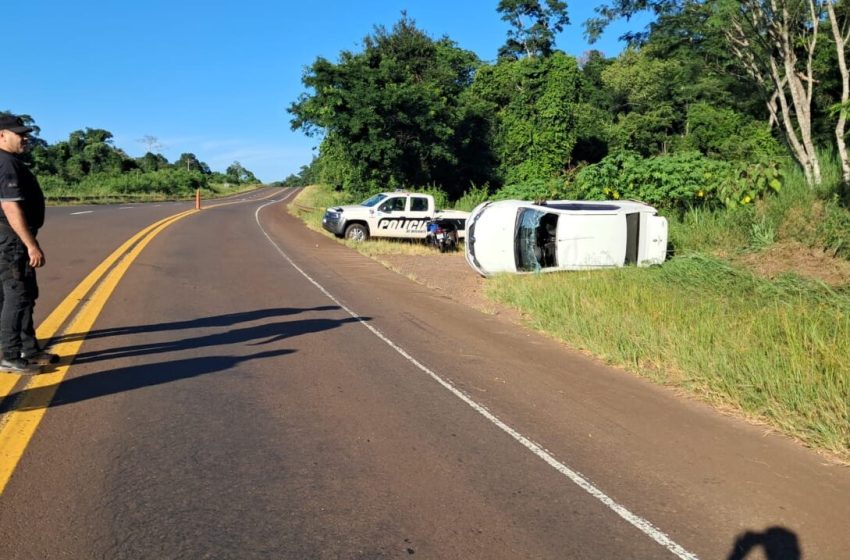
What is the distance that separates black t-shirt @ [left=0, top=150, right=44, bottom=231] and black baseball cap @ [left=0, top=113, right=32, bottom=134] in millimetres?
225

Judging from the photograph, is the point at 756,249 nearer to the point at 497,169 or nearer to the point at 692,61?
the point at 692,61

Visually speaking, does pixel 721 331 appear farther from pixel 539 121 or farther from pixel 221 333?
pixel 539 121

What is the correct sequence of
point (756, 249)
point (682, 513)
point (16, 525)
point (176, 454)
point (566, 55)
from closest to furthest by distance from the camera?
point (16, 525), point (682, 513), point (176, 454), point (756, 249), point (566, 55)

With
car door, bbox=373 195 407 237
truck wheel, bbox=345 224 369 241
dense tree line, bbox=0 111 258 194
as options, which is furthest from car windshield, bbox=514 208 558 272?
dense tree line, bbox=0 111 258 194

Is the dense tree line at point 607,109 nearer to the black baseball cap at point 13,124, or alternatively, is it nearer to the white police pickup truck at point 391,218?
the white police pickup truck at point 391,218

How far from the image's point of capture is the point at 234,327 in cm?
799

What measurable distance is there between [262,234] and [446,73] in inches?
721

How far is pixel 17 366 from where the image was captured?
5.53 meters

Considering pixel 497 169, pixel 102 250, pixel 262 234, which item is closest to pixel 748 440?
pixel 102 250

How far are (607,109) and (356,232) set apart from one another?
3670cm

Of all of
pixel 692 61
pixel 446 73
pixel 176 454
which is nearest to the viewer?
pixel 176 454

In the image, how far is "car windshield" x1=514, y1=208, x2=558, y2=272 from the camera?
1392 centimetres

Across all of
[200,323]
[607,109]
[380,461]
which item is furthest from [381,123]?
[607,109]

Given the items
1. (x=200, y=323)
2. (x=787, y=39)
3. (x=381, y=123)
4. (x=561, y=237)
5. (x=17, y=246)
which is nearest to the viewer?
(x=17, y=246)
